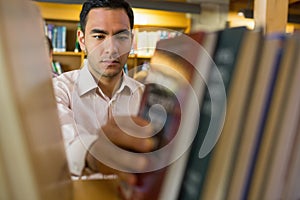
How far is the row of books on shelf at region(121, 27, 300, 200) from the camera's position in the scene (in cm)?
28

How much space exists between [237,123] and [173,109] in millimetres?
81

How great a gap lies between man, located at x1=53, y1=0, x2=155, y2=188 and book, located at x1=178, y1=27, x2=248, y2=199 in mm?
69

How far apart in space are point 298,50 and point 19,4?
223 mm

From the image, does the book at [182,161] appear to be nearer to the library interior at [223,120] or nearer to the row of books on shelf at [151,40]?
the library interior at [223,120]

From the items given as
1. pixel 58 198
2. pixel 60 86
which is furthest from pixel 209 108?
pixel 60 86

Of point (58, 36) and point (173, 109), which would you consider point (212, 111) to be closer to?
point (173, 109)

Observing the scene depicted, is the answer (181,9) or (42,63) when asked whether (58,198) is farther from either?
(181,9)

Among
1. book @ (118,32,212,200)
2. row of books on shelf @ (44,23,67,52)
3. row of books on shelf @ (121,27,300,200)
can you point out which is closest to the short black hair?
book @ (118,32,212,200)

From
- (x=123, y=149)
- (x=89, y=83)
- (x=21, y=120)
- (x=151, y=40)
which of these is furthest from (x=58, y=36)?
(x=21, y=120)

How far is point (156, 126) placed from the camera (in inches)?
15.0

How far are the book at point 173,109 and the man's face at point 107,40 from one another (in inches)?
12.7

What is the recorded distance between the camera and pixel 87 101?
0.82 metres

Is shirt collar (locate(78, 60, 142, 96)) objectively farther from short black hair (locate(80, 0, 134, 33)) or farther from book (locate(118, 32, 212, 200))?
book (locate(118, 32, 212, 200))

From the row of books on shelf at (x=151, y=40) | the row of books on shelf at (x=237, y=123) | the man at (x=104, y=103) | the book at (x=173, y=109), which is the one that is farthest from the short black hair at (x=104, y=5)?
the row of books on shelf at (x=237, y=123)
